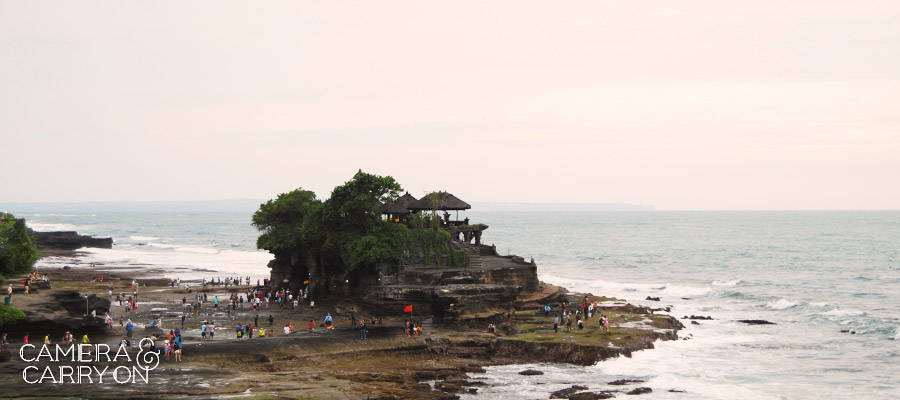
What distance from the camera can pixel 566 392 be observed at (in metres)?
31.6

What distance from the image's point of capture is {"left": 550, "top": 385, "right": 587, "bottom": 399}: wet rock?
31.0 meters

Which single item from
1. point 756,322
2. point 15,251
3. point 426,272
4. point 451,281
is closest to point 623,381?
point 451,281

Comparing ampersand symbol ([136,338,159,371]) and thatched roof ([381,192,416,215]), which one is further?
thatched roof ([381,192,416,215])

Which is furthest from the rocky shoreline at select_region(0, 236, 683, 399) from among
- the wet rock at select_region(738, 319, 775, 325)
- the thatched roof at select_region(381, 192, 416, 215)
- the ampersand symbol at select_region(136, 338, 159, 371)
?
the thatched roof at select_region(381, 192, 416, 215)

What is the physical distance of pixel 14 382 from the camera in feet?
91.5

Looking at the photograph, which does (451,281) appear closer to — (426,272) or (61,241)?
(426,272)

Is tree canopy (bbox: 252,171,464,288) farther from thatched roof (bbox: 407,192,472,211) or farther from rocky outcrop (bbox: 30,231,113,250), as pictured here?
rocky outcrop (bbox: 30,231,113,250)

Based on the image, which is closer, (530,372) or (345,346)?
(530,372)

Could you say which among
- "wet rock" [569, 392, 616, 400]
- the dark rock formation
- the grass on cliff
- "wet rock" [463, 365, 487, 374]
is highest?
the dark rock formation

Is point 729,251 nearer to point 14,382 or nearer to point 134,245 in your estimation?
point 134,245

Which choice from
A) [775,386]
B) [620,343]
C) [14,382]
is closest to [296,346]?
[14,382]

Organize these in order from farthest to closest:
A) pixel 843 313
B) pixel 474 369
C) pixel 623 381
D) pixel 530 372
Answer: pixel 843 313
pixel 474 369
pixel 530 372
pixel 623 381

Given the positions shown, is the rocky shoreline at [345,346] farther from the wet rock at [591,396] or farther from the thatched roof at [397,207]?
the thatched roof at [397,207]

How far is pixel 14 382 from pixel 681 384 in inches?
1057
